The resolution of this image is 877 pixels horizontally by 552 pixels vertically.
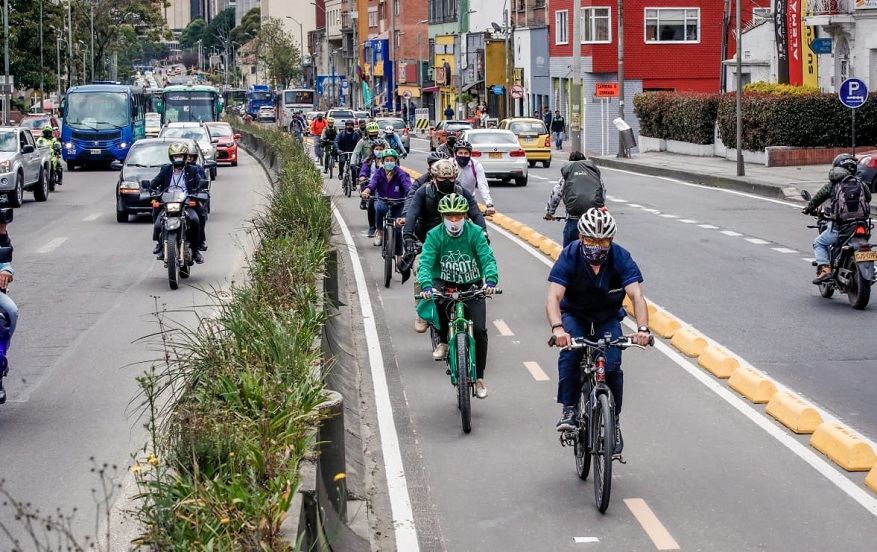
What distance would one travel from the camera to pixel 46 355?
44.0ft

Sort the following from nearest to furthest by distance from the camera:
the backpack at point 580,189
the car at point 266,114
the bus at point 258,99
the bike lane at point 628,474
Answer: the bike lane at point 628,474 < the backpack at point 580,189 < the car at point 266,114 < the bus at point 258,99

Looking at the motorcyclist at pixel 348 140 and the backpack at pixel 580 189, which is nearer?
the backpack at pixel 580 189

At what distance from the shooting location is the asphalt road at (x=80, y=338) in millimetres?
9406

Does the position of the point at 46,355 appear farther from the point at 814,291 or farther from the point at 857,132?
the point at 857,132

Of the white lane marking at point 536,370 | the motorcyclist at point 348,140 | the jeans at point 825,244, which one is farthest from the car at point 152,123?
the white lane marking at point 536,370

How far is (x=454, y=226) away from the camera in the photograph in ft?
35.7

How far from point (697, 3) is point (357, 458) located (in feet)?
200

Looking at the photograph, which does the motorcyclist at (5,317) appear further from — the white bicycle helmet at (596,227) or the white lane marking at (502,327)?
the white lane marking at (502,327)

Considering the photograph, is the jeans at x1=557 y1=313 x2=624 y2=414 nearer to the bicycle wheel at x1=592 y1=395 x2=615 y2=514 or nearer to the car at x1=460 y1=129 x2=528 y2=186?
the bicycle wheel at x1=592 y1=395 x2=615 y2=514

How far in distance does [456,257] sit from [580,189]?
424 cm

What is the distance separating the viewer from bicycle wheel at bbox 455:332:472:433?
32.8ft

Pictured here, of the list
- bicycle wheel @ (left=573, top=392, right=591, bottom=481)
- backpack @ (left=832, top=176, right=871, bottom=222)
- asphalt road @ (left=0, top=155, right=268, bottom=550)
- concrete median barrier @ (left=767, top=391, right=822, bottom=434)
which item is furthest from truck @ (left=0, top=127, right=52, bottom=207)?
bicycle wheel @ (left=573, top=392, right=591, bottom=481)

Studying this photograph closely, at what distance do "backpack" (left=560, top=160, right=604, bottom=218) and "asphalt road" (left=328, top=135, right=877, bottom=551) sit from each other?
129 cm

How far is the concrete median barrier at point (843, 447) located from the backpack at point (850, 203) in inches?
259
